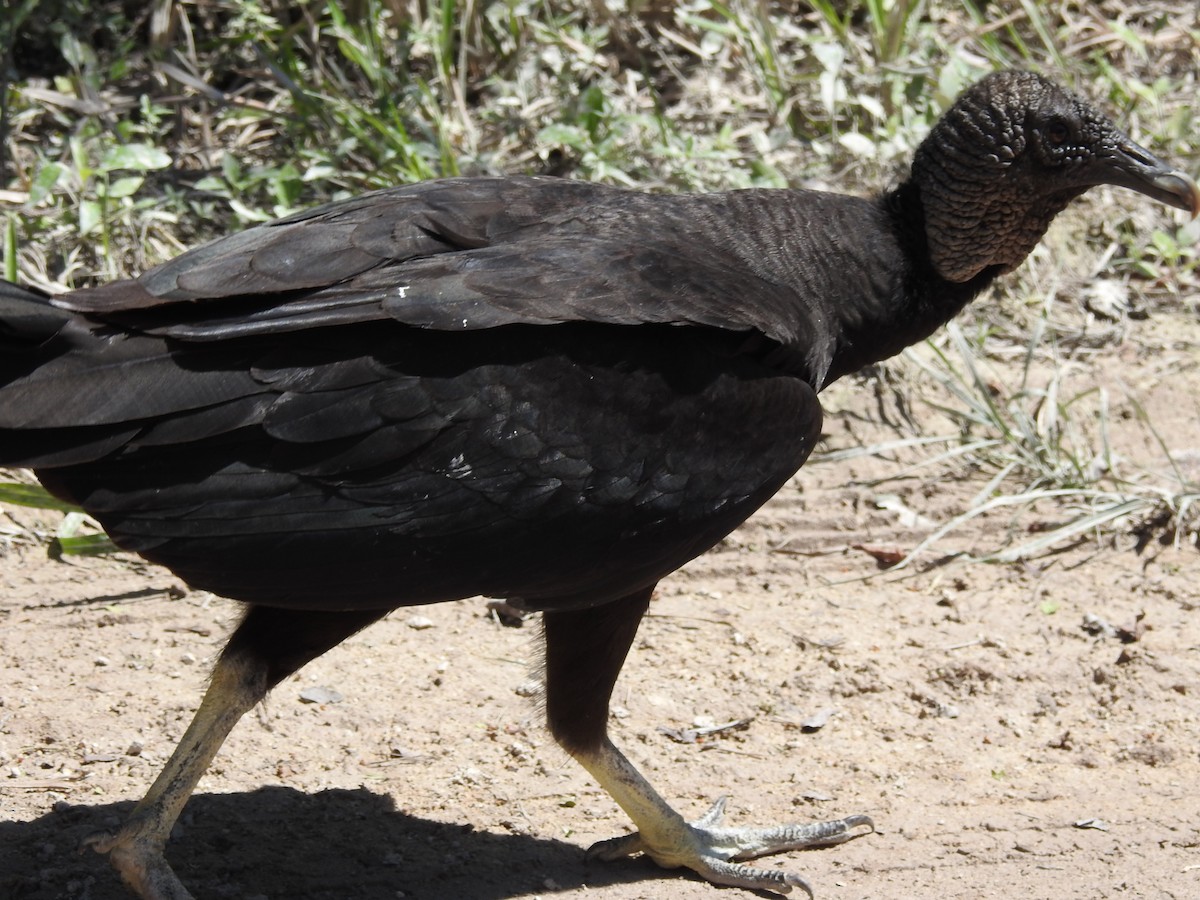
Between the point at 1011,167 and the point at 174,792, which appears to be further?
the point at 1011,167

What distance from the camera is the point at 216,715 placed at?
3.39m

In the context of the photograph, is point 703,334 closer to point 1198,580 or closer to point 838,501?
point 838,501

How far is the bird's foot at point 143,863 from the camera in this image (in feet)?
11.1

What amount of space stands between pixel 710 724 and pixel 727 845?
64 centimetres

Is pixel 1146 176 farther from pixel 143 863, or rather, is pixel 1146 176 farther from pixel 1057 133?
pixel 143 863

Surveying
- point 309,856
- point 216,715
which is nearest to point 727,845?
point 309,856

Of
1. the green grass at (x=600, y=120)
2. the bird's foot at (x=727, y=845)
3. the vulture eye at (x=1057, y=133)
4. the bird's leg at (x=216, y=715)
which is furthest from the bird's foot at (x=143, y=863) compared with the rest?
the vulture eye at (x=1057, y=133)

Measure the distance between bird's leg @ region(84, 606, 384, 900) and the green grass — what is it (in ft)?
8.87

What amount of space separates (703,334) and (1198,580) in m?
2.80

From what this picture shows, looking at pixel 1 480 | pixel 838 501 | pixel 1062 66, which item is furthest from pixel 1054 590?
pixel 1 480

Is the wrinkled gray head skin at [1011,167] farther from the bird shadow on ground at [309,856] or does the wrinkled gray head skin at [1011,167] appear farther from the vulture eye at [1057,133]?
the bird shadow on ground at [309,856]

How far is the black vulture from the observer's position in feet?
10.0

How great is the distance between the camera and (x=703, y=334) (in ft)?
11.1

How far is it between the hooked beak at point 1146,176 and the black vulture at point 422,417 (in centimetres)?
94
